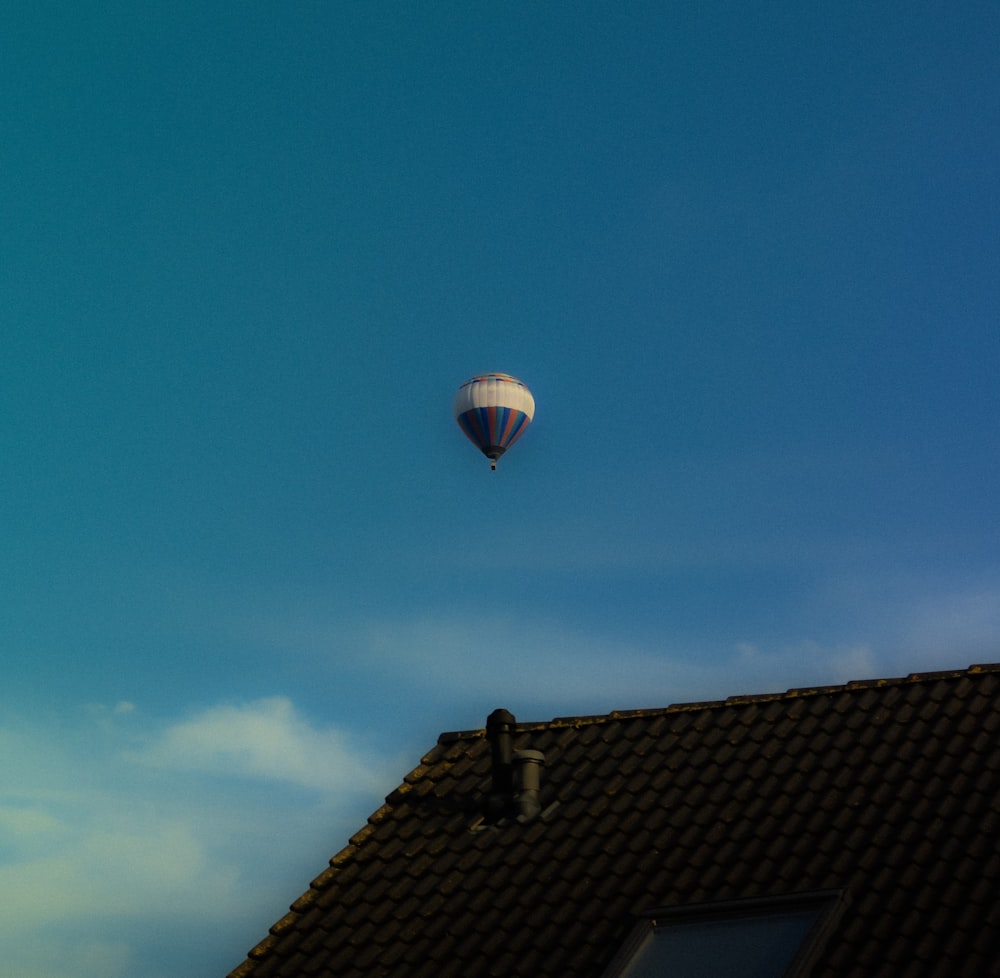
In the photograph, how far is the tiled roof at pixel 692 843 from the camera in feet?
29.5

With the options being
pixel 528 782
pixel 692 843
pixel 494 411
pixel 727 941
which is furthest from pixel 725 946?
pixel 494 411

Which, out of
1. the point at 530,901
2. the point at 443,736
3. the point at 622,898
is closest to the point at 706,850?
the point at 622,898

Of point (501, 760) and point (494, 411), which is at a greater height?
point (494, 411)

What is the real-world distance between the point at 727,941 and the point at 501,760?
3307mm

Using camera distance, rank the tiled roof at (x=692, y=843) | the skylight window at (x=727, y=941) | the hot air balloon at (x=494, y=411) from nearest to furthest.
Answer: the skylight window at (x=727, y=941) → the tiled roof at (x=692, y=843) → the hot air balloon at (x=494, y=411)

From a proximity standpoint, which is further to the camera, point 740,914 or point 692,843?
point 692,843

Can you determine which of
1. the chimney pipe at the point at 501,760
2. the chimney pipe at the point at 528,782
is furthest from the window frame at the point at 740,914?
the chimney pipe at the point at 501,760

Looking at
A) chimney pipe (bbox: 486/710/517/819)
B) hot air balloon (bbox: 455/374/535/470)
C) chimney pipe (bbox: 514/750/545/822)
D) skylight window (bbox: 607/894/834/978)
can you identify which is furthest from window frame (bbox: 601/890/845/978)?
hot air balloon (bbox: 455/374/535/470)

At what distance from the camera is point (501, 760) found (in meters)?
11.8

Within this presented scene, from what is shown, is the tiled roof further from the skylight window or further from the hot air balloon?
the hot air balloon

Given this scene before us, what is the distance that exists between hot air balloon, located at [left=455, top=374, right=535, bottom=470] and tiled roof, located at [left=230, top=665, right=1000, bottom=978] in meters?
15.4

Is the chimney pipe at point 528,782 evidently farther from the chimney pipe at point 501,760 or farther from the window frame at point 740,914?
the window frame at point 740,914

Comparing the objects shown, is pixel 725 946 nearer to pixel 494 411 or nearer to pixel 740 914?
pixel 740 914

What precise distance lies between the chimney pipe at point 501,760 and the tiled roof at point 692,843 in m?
0.17
